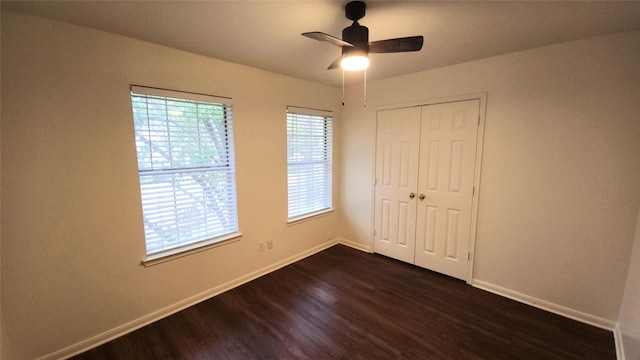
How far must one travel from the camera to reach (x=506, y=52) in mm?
2342

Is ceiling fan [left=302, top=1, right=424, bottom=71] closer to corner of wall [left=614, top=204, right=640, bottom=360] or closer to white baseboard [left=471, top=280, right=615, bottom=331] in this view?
corner of wall [left=614, top=204, right=640, bottom=360]

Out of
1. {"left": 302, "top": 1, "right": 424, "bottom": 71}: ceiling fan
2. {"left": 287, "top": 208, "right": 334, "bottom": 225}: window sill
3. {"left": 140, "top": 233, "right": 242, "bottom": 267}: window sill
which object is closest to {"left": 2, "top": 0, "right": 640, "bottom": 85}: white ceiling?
{"left": 302, "top": 1, "right": 424, "bottom": 71}: ceiling fan

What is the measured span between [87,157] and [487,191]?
3.48m

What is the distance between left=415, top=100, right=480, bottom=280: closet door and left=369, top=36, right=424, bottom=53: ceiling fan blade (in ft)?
4.48

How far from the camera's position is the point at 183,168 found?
2.31 metres

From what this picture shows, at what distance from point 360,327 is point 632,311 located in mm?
1867

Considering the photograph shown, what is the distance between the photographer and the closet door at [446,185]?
271 cm

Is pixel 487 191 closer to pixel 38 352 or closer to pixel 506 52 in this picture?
pixel 506 52

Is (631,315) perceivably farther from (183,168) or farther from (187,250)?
(183,168)

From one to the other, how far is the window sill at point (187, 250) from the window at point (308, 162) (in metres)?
0.86

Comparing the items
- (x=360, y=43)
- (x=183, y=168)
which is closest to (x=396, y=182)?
(x=360, y=43)

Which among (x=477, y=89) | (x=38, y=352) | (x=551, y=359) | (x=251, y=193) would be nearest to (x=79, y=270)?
(x=38, y=352)

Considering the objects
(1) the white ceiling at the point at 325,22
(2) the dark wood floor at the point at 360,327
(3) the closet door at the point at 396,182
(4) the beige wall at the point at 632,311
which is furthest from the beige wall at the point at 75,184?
(4) the beige wall at the point at 632,311

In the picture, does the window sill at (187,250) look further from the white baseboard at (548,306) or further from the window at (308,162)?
the white baseboard at (548,306)
